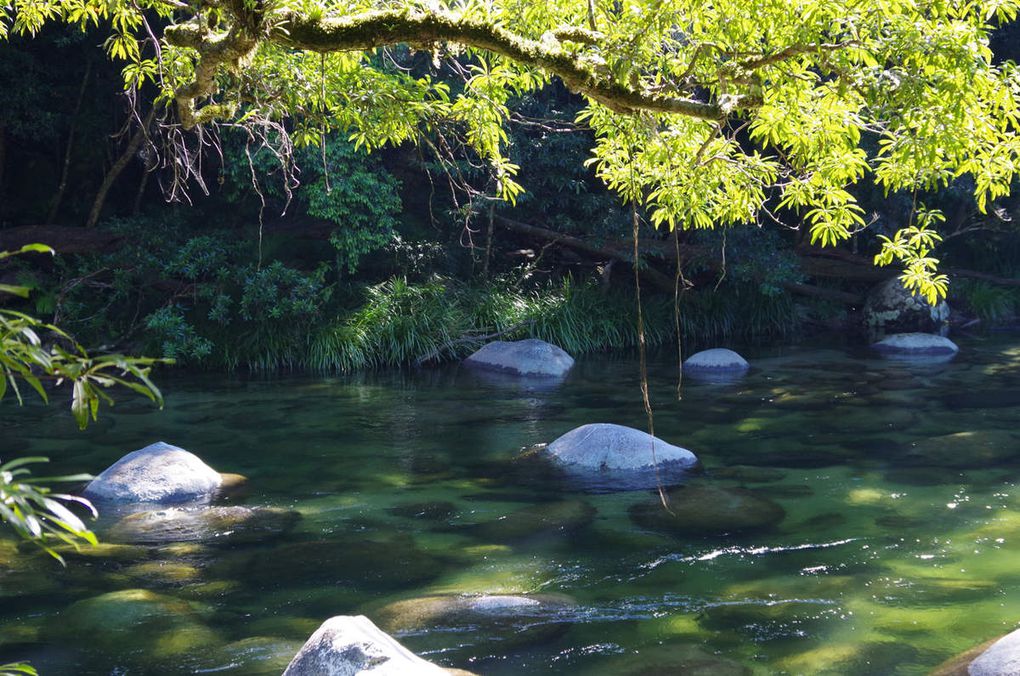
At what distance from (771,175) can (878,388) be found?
6.75 m

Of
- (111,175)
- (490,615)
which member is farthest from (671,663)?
(111,175)

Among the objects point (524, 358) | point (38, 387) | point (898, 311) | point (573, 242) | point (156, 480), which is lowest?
point (156, 480)

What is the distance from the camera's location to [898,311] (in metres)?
17.1

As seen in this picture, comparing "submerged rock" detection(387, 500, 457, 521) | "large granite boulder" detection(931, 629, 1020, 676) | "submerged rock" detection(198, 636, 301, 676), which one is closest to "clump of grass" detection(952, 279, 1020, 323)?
"submerged rock" detection(387, 500, 457, 521)

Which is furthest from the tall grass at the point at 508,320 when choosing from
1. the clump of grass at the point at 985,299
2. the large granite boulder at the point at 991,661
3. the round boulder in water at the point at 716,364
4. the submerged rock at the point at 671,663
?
the large granite boulder at the point at 991,661

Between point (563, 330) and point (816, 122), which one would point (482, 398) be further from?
point (816, 122)

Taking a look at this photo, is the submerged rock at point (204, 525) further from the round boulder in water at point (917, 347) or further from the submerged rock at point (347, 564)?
the round boulder in water at point (917, 347)

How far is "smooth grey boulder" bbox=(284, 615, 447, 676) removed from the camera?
4.04 m

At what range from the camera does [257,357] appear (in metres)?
13.7

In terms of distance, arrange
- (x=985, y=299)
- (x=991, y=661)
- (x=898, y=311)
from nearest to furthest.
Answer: (x=991, y=661) → (x=898, y=311) → (x=985, y=299)

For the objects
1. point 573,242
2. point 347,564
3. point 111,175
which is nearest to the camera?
point 347,564

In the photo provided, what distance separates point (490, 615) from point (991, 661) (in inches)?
88.8

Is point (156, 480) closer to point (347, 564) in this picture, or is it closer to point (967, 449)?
point (347, 564)

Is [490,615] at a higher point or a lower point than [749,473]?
lower
